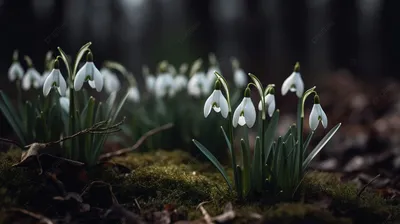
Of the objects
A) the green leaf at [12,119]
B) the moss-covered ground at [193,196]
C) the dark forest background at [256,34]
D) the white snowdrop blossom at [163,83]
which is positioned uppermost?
the green leaf at [12,119]

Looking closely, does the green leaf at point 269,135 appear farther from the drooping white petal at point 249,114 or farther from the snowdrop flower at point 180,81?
the snowdrop flower at point 180,81

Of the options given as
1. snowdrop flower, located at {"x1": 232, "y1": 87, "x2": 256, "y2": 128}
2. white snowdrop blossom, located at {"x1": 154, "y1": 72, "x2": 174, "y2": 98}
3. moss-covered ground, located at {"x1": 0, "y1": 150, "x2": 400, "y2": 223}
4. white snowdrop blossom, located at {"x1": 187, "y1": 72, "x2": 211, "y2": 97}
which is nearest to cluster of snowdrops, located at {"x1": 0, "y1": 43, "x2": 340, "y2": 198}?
snowdrop flower, located at {"x1": 232, "y1": 87, "x2": 256, "y2": 128}

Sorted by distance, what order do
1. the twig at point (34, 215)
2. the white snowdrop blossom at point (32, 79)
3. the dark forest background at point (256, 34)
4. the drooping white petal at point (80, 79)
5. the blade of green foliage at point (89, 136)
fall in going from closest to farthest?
1. the twig at point (34, 215)
2. the drooping white petal at point (80, 79)
3. the blade of green foliage at point (89, 136)
4. the white snowdrop blossom at point (32, 79)
5. the dark forest background at point (256, 34)

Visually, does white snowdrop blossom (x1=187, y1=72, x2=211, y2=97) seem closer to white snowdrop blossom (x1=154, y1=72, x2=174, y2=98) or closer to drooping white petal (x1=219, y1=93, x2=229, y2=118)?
white snowdrop blossom (x1=154, y1=72, x2=174, y2=98)

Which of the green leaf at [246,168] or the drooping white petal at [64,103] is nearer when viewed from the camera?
the green leaf at [246,168]

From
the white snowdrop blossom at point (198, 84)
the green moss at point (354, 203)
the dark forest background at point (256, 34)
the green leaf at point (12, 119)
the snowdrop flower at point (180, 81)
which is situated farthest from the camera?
the dark forest background at point (256, 34)

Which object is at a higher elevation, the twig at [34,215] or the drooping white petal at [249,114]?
the drooping white petal at [249,114]

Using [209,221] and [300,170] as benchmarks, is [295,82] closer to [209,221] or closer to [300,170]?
[300,170]

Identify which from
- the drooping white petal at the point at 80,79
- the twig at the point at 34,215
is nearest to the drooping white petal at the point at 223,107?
the drooping white petal at the point at 80,79
